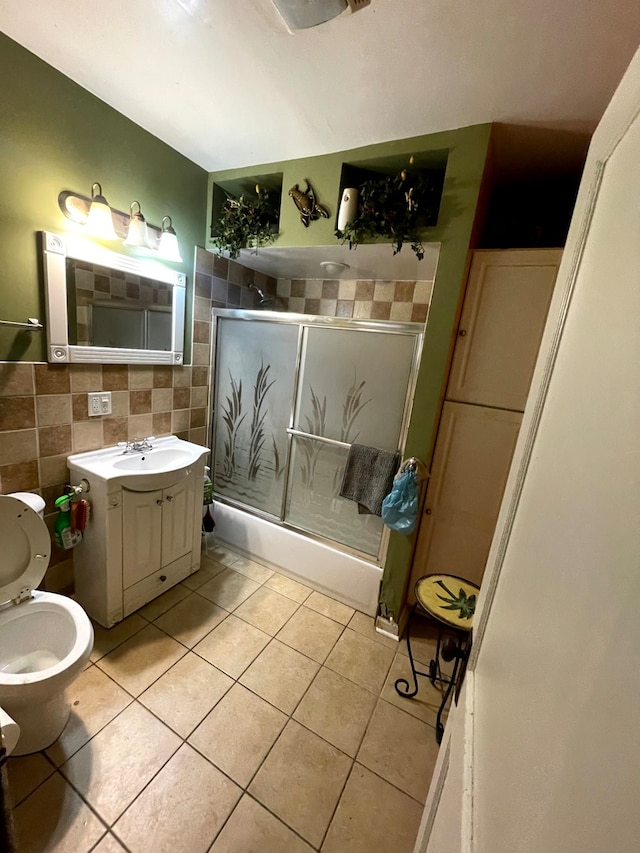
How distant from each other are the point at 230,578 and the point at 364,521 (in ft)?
3.21

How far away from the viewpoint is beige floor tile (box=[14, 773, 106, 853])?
982mm

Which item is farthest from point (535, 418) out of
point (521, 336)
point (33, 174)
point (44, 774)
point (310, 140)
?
point (33, 174)

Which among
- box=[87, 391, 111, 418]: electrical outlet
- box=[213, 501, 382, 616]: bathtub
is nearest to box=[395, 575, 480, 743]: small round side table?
box=[213, 501, 382, 616]: bathtub

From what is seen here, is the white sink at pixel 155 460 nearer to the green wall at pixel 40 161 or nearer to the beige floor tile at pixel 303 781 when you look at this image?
the green wall at pixel 40 161

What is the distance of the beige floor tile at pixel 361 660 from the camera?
1.59m

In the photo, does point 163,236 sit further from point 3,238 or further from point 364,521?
point 364,521

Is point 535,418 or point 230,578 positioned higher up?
point 535,418

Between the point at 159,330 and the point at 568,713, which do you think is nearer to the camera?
the point at 568,713

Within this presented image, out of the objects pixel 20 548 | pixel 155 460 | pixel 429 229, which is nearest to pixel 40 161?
pixel 155 460

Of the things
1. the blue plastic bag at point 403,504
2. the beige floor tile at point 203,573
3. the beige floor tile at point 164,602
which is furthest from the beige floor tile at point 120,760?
the blue plastic bag at point 403,504

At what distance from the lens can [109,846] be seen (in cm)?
99

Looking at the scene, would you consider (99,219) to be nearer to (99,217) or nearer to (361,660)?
(99,217)

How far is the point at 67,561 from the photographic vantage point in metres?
1.77

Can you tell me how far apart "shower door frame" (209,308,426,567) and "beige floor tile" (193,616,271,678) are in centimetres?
63
